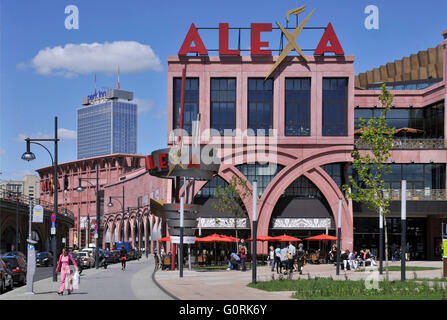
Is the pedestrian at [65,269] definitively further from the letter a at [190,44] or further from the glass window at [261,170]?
the glass window at [261,170]

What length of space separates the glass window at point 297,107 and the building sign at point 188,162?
20.6 metres

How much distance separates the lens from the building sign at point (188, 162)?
155 feet

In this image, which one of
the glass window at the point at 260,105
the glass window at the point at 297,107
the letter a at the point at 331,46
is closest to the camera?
the letter a at the point at 331,46

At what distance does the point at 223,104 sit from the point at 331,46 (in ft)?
37.6

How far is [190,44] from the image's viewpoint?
2648 inches

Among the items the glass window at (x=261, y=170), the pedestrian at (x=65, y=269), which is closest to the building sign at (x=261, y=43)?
the glass window at (x=261, y=170)

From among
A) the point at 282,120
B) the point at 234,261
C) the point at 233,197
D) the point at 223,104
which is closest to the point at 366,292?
the point at 234,261

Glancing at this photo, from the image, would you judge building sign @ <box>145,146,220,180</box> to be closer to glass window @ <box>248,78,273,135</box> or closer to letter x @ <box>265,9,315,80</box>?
glass window @ <box>248,78,273,135</box>

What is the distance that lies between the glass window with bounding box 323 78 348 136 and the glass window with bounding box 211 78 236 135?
28.4 ft

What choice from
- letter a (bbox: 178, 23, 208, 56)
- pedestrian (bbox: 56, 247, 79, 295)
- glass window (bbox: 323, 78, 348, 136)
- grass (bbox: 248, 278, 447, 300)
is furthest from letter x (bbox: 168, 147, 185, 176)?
glass window (bbox: 323, 78, 348, 136)

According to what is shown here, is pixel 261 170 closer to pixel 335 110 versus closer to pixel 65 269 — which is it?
pixel 335 110
